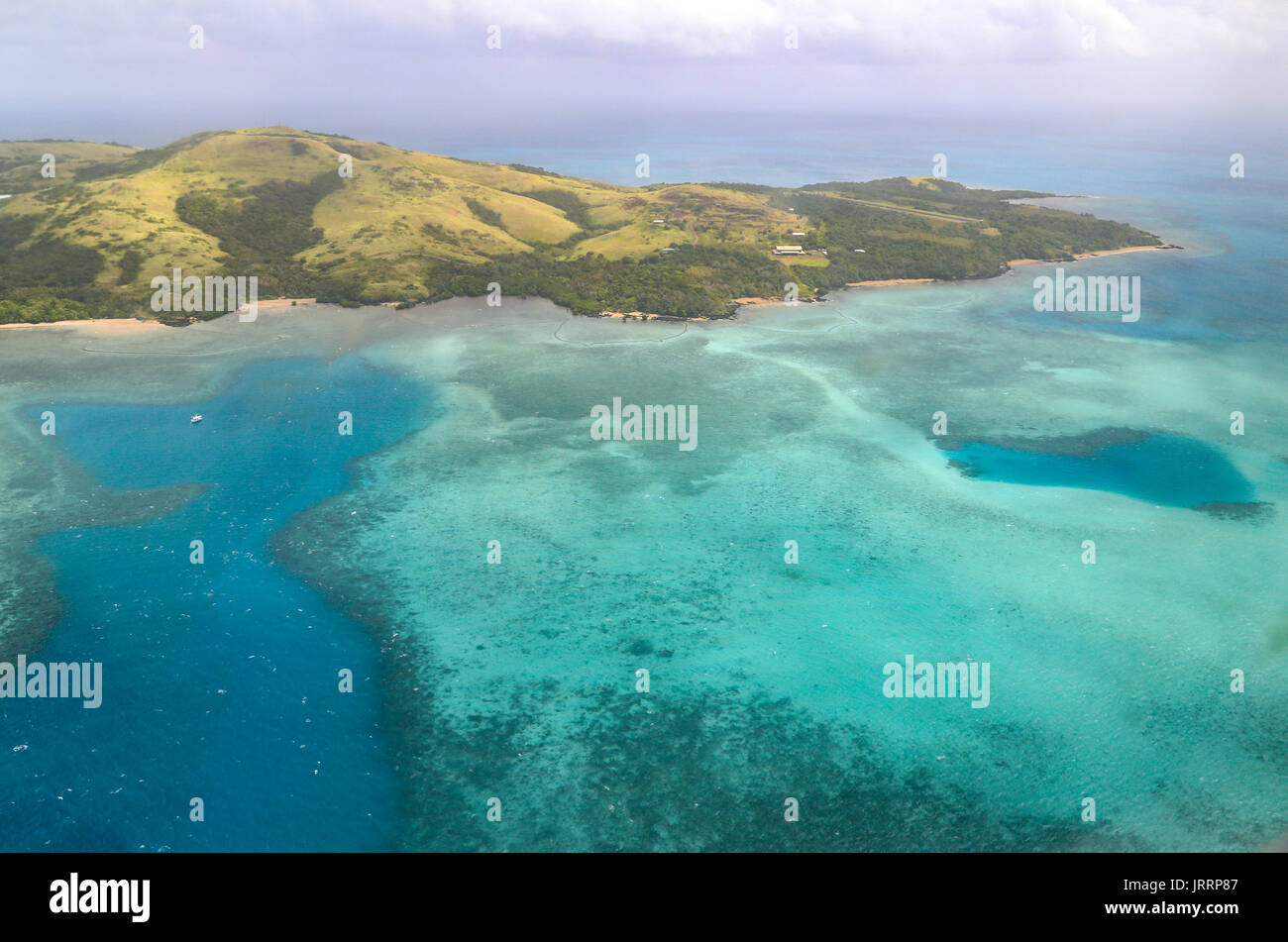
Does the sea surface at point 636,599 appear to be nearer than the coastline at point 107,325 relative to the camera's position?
Yes

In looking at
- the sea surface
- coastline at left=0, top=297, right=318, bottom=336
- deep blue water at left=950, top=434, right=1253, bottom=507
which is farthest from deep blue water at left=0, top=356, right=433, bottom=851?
deep blue water at left=950, top=434, right=1253, bottom=507

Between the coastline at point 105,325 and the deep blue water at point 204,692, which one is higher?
the coastline at point 105,325

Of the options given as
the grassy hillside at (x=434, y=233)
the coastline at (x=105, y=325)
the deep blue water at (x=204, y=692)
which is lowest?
the deep blue water at (x=204, y=692)

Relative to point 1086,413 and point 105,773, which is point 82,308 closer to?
point 105,773

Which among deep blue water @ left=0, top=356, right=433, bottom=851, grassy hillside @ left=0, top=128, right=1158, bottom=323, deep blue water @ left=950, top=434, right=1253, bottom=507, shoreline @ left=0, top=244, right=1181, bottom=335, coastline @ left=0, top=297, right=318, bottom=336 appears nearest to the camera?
deep blue water @ left=0, top=356, right=433, bottom=851

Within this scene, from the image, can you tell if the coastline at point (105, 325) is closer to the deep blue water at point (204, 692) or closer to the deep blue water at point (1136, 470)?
the deep blue water at point (204, 692)

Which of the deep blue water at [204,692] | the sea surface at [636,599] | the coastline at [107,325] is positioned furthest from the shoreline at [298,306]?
the deep blue water at [204,692]

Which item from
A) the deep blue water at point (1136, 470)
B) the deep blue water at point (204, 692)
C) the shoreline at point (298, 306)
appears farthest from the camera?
the shoreline at point (298, 306)

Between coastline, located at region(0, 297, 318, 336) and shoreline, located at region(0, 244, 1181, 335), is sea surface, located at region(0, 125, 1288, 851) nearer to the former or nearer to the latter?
coastline, located at region(0, 297, 318, 336)
